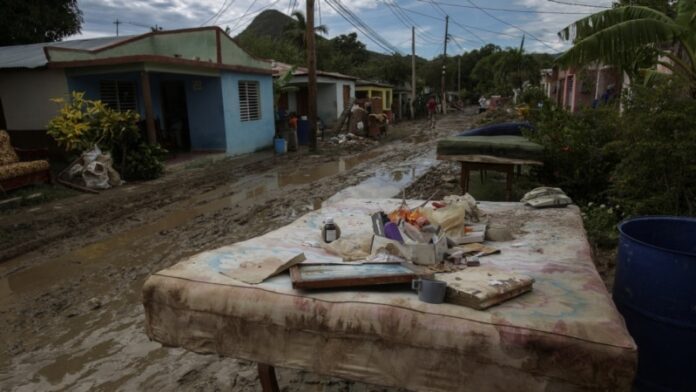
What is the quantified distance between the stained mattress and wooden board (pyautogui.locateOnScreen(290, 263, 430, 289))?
15.0 feet

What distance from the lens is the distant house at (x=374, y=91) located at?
28.1m

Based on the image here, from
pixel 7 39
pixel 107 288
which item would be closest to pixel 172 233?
pixel 107 288

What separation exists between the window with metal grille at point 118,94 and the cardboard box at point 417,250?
11347 millimetres

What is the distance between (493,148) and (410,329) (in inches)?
204

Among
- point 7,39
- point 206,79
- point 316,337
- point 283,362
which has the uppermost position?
point 7,39

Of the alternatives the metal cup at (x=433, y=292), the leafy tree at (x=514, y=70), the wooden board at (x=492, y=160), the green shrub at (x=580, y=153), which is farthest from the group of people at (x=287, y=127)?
the leafy tree at (x=514, y=70)

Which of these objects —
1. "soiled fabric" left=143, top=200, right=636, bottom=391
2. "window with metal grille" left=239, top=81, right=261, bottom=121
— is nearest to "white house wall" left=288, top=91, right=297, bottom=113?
"window with metal grille" left=239, top=81, right=261, bottom=121

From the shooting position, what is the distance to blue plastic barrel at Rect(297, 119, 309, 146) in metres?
17.9

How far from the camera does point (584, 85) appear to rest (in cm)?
1697

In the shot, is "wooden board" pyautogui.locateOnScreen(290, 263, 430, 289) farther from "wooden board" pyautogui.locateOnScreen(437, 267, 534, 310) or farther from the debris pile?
the debris pile

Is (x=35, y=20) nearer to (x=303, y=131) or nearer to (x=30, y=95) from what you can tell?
(x=30, y=95)

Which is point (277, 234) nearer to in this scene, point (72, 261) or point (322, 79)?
point (72, 261)

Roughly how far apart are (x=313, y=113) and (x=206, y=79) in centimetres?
373

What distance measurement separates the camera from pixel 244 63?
613 inches
